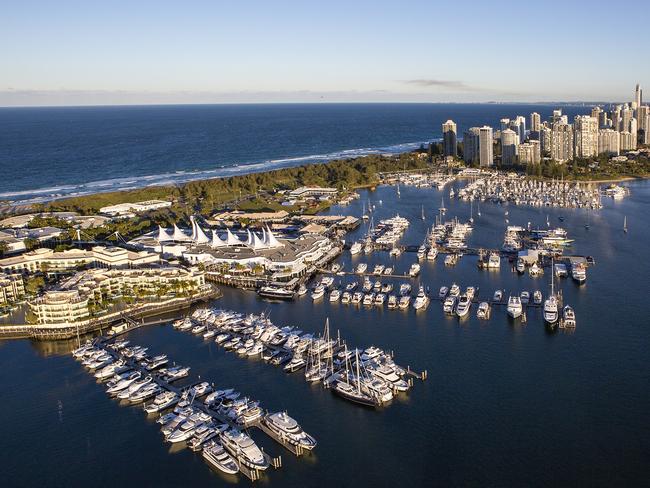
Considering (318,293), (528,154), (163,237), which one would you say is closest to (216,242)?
(163,237)

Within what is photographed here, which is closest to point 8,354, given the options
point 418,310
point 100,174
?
point 418,310

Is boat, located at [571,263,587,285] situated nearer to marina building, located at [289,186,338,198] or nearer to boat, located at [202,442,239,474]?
boat, located at [202,442,239,474]

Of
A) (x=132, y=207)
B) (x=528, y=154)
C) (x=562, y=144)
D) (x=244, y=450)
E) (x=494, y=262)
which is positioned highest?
(x=562, y=144)

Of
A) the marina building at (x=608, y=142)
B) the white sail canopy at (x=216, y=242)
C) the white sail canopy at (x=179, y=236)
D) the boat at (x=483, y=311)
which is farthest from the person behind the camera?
the marina building at (x=608, y=142)

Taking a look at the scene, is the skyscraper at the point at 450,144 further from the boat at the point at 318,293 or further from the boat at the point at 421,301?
the boat at the point at 421,301

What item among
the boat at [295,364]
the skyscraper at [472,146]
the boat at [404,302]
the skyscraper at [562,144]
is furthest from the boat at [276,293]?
the skyscraper at [562,144]

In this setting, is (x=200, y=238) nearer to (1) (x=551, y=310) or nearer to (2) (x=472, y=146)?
(1) (x=551, y=310)
